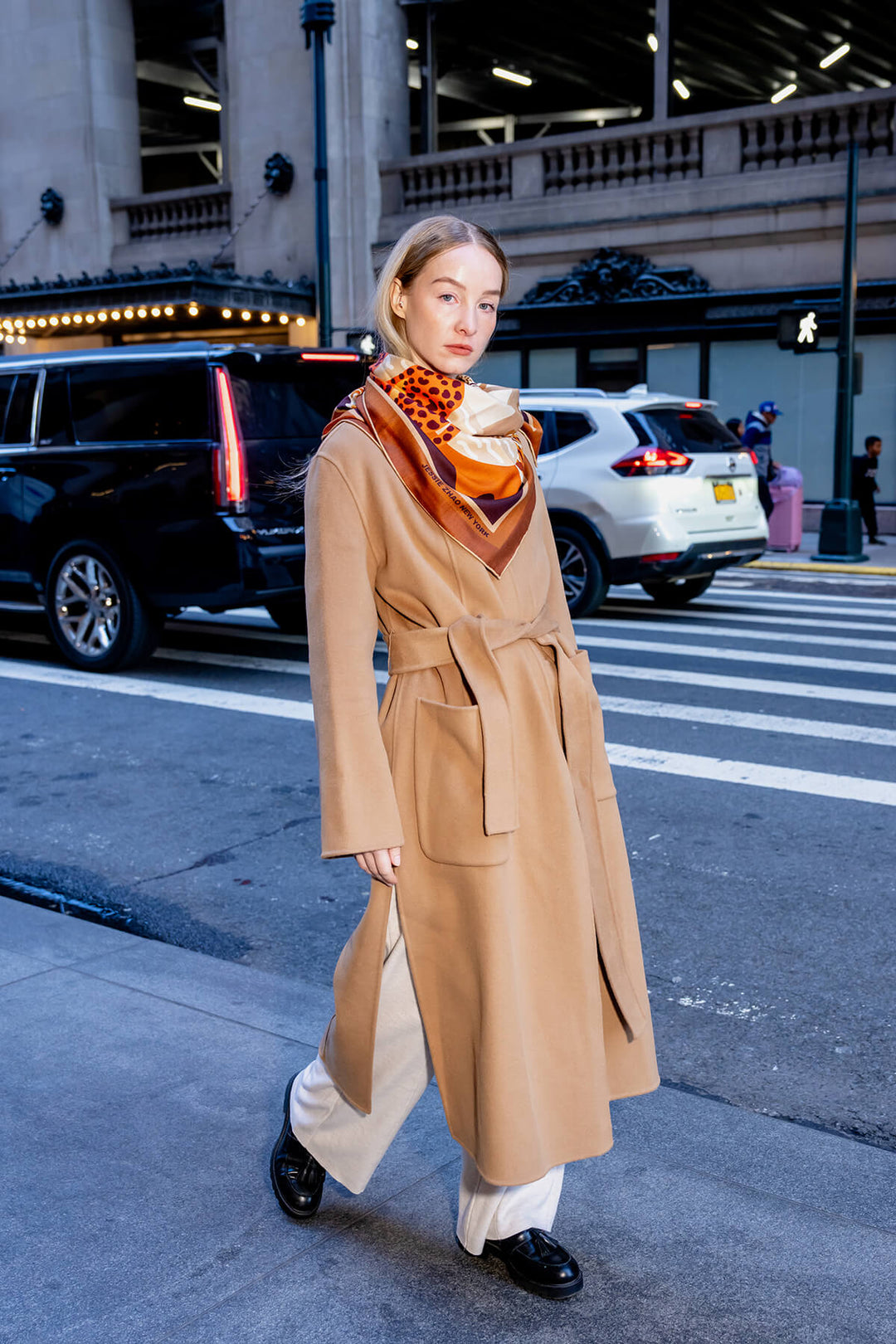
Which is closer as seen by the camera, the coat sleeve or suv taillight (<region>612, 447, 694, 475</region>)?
the coat sleeve

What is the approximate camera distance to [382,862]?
2.40 metres

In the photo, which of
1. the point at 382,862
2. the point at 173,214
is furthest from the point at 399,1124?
the point at 173,214

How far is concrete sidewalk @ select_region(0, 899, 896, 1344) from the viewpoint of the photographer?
2473 millimetres

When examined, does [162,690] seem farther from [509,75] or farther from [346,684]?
[509,75]

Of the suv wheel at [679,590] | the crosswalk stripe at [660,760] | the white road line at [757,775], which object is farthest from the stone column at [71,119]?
the white road line at [757,775]

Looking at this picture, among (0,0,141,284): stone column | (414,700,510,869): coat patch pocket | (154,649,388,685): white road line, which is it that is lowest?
(154,649,388,685): white road line

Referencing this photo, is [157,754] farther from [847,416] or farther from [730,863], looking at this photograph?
[847,416]

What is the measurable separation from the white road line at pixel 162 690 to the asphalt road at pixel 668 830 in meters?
0.03

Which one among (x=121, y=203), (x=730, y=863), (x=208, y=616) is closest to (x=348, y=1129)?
(x=730, y=863)

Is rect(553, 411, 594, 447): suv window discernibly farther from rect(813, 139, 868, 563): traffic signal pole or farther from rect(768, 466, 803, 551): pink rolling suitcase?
rect(768, 466, 803, 551): pink rolling suitcase

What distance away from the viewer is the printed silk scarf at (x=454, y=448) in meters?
2.41

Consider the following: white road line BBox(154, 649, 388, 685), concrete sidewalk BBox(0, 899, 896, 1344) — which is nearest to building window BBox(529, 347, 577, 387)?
white road line BBox(154, 649, 388, 685)

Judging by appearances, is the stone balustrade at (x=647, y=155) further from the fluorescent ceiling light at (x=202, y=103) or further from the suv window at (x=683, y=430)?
the fluorescent ceiling light at (x=202, y=103)

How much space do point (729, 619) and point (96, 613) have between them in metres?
5.43
